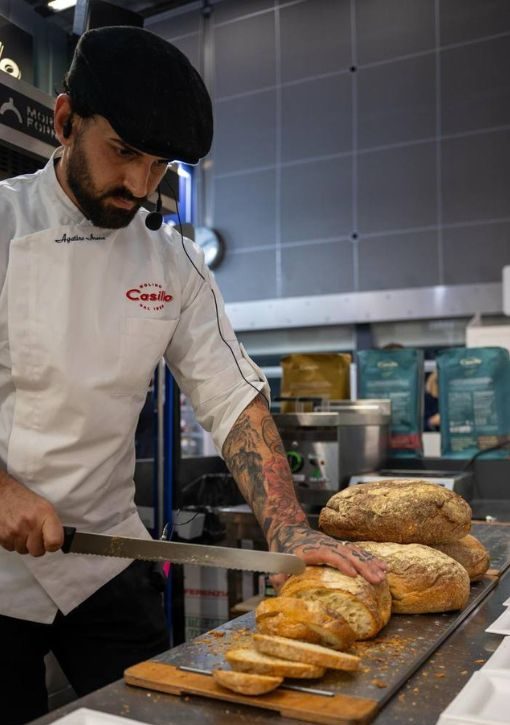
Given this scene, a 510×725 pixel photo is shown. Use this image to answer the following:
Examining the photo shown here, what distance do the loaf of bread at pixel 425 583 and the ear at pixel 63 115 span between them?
0.94 m

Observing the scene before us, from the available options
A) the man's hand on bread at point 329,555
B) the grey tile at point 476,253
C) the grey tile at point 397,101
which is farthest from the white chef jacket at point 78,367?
the grey tile at point 397,101

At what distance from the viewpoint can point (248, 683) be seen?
84 cm

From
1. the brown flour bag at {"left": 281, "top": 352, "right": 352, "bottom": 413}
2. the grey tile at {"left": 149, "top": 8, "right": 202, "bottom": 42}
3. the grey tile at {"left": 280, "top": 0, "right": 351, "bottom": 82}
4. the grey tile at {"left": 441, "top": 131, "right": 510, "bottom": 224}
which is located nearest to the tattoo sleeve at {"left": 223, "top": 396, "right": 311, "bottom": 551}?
the brown flour bag at {"left": 281, "top": 352, "right": 352, "bottom": 413}

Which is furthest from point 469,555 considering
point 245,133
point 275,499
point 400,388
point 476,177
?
point 245,133

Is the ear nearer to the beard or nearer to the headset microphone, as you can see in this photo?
the beard

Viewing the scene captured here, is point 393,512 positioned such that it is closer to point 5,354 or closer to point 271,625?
point 271,625

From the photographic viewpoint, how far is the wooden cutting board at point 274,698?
0.81 meters

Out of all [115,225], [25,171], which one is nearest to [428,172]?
[25,171]

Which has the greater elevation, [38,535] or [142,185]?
[142,185]

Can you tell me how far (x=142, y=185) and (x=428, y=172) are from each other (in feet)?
17.1

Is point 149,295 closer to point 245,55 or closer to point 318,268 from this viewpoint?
point 318,268

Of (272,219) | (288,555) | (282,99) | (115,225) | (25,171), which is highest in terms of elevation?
(282,99)

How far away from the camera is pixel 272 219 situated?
679 cm

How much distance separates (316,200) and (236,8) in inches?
85.1
